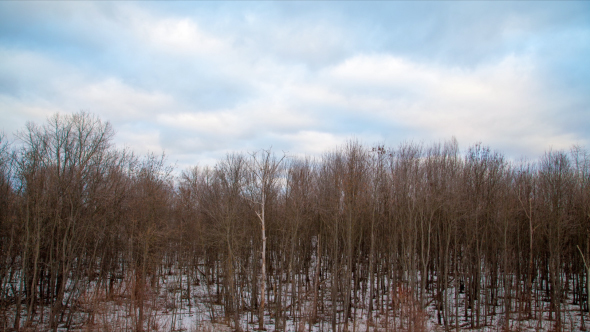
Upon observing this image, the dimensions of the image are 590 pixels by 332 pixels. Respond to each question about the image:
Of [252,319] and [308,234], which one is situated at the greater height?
[308,234]

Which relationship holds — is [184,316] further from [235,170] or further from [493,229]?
[493,229]

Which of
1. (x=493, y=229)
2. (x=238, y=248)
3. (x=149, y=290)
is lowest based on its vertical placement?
(x=149, y=290)

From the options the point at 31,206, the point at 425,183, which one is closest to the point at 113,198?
the point at 31,206

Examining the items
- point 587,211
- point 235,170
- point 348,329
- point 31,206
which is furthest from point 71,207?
point 587,211

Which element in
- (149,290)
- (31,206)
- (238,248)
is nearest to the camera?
(31,206)

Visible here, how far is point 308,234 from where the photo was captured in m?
28.8

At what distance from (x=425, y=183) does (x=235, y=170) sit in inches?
488

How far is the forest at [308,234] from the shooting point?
20.6 metres

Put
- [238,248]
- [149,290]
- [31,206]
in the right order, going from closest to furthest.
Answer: [31,206] < [149,290] < [238,248]

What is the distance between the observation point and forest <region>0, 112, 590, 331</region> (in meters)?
20.6

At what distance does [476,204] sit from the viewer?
22656 mm

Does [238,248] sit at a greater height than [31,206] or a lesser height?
lesser

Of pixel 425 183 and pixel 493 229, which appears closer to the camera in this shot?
pixel 425 183

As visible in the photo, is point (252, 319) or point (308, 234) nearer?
point (252, 319)
